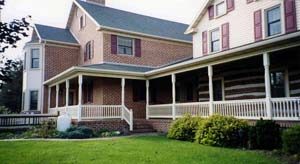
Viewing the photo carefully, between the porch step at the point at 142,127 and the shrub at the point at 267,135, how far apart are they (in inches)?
309

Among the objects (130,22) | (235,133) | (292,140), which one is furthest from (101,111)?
(292,140)

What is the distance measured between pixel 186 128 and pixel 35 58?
14.6m

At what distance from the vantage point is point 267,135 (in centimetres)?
926

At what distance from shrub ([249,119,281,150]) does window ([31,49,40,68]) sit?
17.6 meters

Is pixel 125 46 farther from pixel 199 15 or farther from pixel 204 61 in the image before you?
pixel 204 61

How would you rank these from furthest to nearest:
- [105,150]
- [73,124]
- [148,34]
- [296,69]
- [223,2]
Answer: [148,34], [223,2], [73,124], [296,69], [105,150]

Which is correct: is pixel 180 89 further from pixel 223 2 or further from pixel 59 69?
pixel 59 69

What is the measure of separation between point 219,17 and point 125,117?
8161mm

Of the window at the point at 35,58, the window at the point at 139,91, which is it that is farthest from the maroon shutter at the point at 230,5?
the window at the point at 35,58

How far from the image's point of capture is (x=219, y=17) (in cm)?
1662

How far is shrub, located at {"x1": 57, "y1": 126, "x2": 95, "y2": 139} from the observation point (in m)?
12.9

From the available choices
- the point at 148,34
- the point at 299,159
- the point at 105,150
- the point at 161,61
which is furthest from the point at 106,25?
the point at 299,159

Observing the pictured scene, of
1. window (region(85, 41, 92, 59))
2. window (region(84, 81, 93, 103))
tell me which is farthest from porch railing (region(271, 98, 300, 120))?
window (region(85, 41, 92, 59))

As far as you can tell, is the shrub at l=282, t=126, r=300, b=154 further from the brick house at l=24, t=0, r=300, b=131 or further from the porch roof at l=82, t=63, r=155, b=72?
the porch roof at l=82, t=63, r=155, b=72
